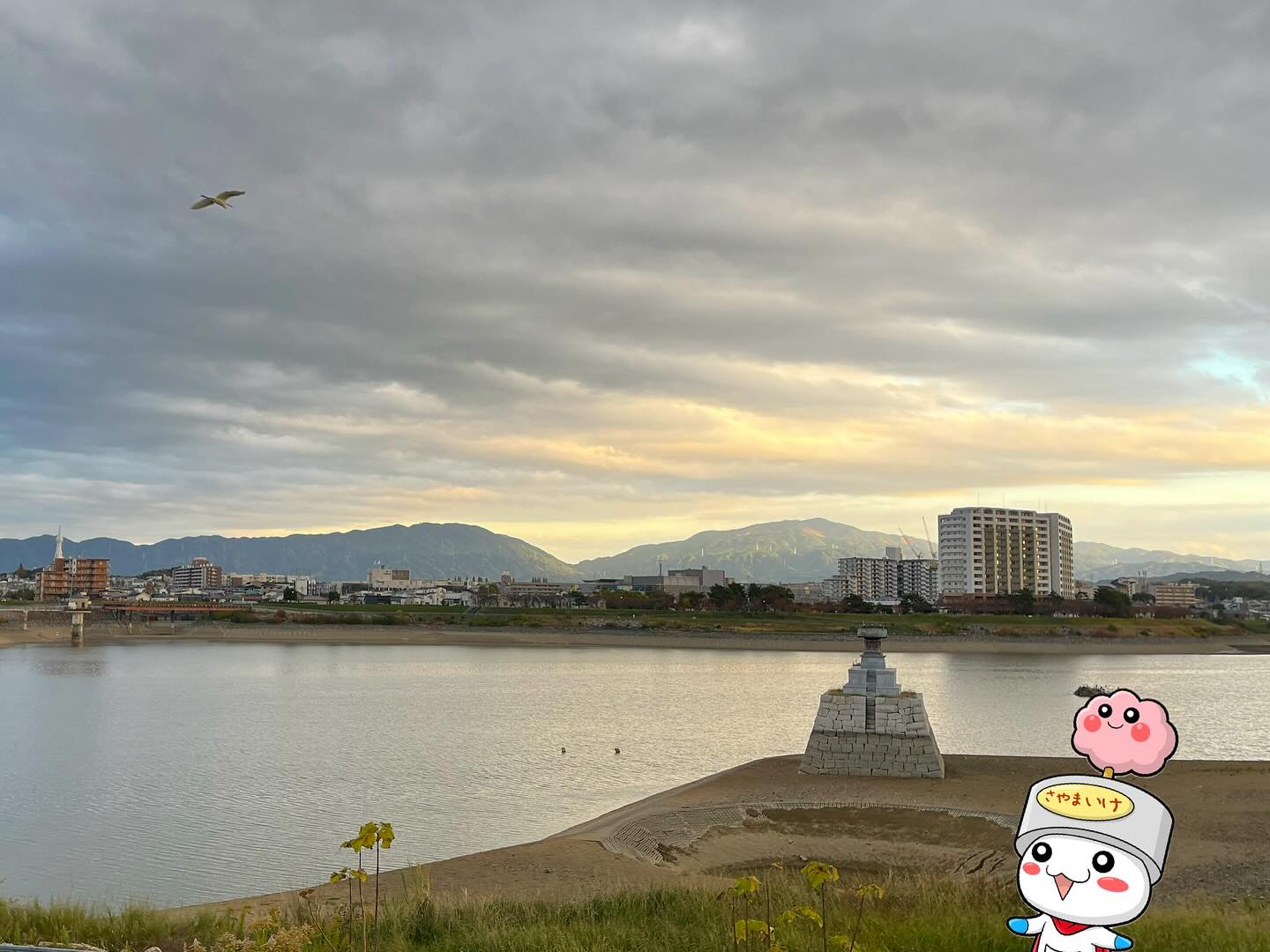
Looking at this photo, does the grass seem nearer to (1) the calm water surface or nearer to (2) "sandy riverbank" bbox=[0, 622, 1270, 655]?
(1) the calm water surface

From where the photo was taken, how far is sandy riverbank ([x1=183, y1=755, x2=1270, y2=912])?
691 inches

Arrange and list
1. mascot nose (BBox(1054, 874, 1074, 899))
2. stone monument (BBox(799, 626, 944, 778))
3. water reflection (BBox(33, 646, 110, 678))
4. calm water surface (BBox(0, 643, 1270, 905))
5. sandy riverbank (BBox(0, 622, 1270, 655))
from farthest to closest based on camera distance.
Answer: sandy riverbank (BBox(0, 622, 1270, 655)) < water reflection (BBox(33, 646, 110, 678)) < stone monument (BBox(799, 626, 944, 778)) < calm water surface (BBox(0, 643, 1270, 905)) < mascot nose (BBox(1054, 874, 1074, 899))

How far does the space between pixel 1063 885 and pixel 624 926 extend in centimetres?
714

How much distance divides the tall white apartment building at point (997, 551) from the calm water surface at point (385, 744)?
348 feet

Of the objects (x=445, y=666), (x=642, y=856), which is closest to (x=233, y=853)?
(x=642, y=856)

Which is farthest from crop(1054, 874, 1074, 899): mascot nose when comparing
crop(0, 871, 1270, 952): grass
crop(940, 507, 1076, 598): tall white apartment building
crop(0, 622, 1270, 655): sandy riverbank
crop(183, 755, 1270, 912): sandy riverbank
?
crop(940, 507, 1076, 598): tall white apartment building

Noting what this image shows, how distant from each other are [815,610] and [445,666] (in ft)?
241

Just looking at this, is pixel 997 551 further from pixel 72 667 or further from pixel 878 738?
pixel 878 738

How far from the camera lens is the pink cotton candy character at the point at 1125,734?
478 cm

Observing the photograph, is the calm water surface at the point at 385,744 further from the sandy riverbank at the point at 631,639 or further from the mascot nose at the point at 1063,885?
the sandy riverbank at the point at 631,639

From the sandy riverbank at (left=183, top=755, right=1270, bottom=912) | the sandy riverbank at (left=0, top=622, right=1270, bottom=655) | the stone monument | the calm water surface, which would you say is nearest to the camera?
the sandy riverbank at (left=183, top=755, right=1270, bottom=912)

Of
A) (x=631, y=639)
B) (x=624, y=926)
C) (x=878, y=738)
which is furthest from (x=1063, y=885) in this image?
(x=631, y=639)

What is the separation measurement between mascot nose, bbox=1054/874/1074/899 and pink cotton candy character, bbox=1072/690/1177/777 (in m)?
0.53

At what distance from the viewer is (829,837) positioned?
2158 centimetres
